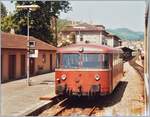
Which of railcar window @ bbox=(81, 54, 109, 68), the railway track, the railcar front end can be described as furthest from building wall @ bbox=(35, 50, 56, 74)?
railcar window @ bbox=(81, 54, 109, 68)

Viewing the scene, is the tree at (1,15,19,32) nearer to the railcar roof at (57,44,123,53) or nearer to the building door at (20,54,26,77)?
the building door at (20,54,26,77)

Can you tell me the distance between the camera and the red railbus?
15.2m

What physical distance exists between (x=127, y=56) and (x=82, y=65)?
175 ft

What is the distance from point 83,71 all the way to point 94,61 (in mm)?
560

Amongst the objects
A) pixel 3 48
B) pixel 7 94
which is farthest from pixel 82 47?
pixel 3 48

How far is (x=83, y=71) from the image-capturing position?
1530cm

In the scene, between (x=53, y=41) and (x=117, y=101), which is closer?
(x=117, y=101)

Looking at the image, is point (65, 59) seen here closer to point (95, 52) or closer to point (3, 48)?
point (95, 52)

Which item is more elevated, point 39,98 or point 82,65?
point 82,65

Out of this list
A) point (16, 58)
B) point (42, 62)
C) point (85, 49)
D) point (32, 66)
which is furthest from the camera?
point (42, 62)

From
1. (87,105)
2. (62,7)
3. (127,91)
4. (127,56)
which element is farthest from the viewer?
(127,56)

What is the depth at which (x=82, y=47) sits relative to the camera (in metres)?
15.8

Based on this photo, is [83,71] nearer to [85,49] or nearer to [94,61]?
[94,61]

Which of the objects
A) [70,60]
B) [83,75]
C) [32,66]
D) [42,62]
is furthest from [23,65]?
[83,75]
